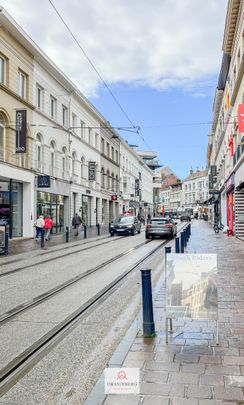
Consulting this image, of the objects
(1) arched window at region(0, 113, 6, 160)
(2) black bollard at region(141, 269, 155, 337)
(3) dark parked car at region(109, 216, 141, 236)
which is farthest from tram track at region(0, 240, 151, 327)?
(3) dark parked car at region(109, 216, 141, 236)

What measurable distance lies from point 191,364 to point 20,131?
872 inches

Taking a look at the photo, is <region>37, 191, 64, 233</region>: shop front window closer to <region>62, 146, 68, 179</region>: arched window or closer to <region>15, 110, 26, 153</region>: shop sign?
<region>62, 146, 68, 179</region>: arched window

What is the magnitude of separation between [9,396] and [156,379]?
54.4 inches

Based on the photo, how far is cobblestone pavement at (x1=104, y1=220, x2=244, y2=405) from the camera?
3.66m

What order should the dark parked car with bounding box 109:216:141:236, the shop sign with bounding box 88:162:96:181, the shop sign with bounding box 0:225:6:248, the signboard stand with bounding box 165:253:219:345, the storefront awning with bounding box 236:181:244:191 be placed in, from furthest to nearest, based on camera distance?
the shop sign with bounding box 88:162:96:181 → the dark parked car with bounding box 109:216:141:236 → the storefront awning with bounding box 236:181:244:191 → the shop sign with bounding box 0:225:6:248 → the signboard stand with bounding box 165:253:219:345

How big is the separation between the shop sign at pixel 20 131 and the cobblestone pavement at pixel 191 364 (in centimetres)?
1946

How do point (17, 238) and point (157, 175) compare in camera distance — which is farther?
point (157, 175)

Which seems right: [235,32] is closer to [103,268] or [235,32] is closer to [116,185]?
[103,268]

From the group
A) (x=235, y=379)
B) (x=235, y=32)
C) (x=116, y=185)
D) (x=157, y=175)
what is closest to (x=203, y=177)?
(x=157, y=175)

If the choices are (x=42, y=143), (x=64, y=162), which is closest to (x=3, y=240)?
(x=42, y=143)

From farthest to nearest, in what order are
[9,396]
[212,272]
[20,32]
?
[20,32]
[212,272]
[9,396]

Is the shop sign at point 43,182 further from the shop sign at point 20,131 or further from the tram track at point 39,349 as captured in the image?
the tram track at point 39,349

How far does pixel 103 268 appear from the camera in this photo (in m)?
12.8

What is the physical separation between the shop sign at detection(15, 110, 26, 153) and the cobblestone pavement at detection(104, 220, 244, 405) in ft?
63.8
